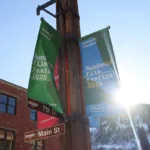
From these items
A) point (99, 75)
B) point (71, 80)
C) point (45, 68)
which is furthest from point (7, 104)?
point (71, 80)

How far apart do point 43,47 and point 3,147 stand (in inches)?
661

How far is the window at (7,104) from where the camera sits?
2058cm

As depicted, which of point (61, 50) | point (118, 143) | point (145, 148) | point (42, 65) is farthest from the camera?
point (118, 143)

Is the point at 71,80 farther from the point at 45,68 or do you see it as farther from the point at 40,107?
the point at 40,107

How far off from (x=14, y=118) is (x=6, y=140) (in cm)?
214

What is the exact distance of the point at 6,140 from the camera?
19.8 metres

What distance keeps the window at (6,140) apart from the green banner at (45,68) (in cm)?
1642

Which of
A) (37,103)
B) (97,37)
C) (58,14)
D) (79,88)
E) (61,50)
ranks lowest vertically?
(37,103)

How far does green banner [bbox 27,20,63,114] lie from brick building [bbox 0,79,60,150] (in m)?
16.2

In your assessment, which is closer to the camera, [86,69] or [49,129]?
[49,129]

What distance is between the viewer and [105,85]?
506 centimetres

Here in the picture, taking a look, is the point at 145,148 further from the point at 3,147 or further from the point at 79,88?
the point at 79,88

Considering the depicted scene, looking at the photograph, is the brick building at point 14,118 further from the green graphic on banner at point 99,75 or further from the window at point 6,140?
the green graphic on banner at point 99,75

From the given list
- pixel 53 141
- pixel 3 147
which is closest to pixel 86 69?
pixel 3 147
